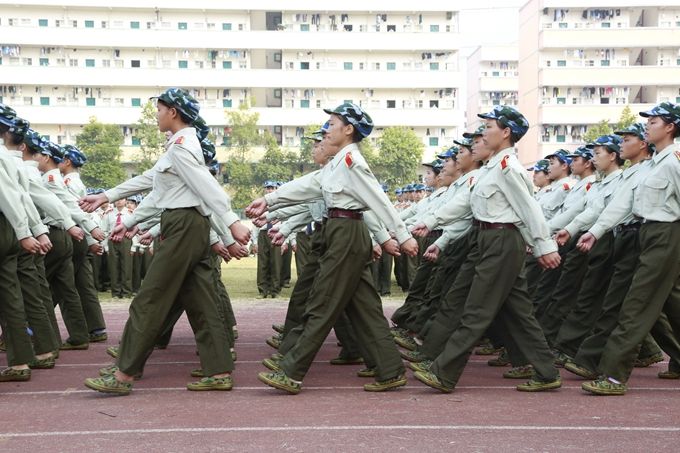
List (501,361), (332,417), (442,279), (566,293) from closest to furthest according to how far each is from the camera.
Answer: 1. (332,417)
2. (501,361)
3. (442,279)
4. (566,293)

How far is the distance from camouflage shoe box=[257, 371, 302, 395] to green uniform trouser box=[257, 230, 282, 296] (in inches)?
464

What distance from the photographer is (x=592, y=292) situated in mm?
9352

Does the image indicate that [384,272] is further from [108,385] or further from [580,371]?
[108,385]

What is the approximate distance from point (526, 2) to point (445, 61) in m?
12.9

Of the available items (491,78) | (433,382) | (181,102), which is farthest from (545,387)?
(491,78)

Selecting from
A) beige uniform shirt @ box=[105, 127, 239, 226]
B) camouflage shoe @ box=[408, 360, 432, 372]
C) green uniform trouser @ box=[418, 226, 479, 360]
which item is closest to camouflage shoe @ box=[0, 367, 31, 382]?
beige uniform shirt @ box=[105, 127, 239, 226]

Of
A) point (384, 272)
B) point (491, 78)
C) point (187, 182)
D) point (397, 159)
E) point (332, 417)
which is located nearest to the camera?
point (332, 417)

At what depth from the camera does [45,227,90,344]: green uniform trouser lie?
10633mm

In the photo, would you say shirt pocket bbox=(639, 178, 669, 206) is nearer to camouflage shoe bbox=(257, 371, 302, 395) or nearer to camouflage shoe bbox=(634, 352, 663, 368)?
camouflage shoe bbox=(634, 352, 663, 368)

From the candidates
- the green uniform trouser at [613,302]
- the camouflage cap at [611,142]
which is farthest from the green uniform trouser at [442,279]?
the camouflage cap at [611,142]

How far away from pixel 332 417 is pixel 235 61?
6670cm

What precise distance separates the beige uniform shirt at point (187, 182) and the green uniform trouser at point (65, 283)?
308 centimetres

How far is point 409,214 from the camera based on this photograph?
51.6 ft

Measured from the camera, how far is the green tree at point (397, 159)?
63.4m
